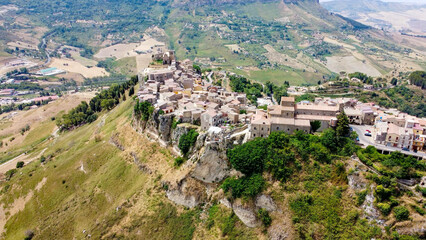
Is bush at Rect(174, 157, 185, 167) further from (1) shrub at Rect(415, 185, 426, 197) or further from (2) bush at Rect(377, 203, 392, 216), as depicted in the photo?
(1) shrub at Rect(415, 185, 426, 197)

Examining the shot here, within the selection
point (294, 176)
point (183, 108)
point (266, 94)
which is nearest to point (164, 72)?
point (183, 108)

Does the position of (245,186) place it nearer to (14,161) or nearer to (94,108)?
(14,161)

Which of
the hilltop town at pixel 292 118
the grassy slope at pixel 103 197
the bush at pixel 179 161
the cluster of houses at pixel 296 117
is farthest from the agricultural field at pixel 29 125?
the cluster of houses at pixel 296 117

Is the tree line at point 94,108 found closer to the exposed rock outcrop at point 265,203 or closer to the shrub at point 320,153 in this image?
the exposed rock outcrop at point 265,203

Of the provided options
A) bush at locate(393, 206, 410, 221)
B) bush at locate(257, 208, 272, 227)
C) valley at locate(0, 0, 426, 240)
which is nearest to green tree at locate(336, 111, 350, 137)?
valley at locate(0, 0, 426, 240)

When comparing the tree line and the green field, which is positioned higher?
the tree line

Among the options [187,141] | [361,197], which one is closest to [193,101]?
[187,141]
